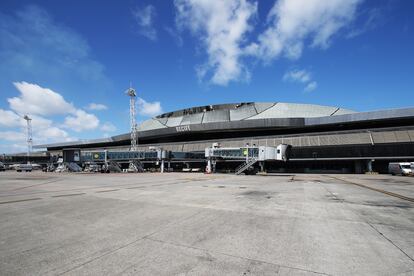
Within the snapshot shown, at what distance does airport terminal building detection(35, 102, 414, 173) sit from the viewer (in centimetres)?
6881

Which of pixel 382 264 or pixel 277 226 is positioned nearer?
pixel 382 264

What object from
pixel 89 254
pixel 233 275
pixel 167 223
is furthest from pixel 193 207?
pixel 233 275

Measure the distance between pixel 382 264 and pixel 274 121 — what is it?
303ft

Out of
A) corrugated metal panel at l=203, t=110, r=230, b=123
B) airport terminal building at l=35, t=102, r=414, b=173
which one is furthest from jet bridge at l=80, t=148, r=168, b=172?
corrugated metal panel at l=203, t=110, r=230, b=123

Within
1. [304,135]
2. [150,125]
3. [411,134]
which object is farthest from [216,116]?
[411,134]

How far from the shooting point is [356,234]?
886cm

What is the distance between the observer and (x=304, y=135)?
81938 millimetres

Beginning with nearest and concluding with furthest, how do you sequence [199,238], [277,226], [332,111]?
1. [199,238]
2. [277,226]
3. [332,111]

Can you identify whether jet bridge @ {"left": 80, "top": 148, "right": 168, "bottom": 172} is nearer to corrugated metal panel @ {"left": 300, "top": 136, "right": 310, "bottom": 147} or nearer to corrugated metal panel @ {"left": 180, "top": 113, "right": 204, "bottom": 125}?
corrugated metal panel @ {"left": 300, "top": 136, "right": 310, "bottom": 147}

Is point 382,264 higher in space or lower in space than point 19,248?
lower

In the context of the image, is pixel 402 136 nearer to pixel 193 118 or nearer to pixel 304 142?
pixel 304 142

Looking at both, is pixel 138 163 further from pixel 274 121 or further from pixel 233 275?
pixel 233 275

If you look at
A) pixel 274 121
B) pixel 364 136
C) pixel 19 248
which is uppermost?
pixel 274 121

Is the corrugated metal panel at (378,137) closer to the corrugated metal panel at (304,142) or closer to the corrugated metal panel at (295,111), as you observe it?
the corrugated metal panel at (304,142)
